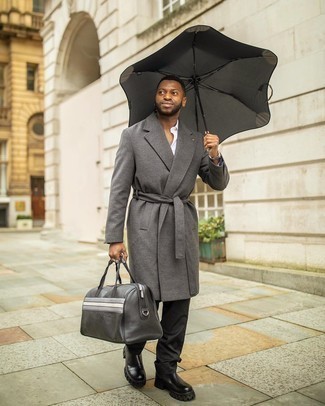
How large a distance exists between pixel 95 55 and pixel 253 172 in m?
9.70

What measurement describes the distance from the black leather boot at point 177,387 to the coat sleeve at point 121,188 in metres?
0.94

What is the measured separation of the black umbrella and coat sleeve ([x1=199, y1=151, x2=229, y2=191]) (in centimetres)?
28

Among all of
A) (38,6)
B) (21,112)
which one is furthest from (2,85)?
(38,6)

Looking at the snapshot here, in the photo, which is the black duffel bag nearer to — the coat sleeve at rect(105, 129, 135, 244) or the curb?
the coat sleeve at rect(105, 129, 135, 244)

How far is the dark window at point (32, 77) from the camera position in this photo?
2938cm

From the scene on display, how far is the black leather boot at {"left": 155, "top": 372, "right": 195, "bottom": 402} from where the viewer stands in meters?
2.82

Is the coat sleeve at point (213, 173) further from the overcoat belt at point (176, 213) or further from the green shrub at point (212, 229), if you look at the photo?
the green shrub at point (212, 229)

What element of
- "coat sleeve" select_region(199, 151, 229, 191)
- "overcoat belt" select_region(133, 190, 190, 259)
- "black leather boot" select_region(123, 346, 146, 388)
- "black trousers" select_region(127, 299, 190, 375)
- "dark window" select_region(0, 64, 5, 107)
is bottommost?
"black leather boot" select_region(123, 346, 146, 388)

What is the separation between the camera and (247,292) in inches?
239

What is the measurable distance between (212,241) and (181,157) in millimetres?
4795

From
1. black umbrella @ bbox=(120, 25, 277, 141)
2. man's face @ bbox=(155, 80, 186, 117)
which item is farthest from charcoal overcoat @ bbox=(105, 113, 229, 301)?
black umbrella @ bbox=(120, 25, 277, 141)

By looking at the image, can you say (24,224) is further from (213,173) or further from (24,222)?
(213,173)

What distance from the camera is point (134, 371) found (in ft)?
9.86

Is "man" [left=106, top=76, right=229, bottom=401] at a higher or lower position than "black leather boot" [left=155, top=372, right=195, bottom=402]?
higher
